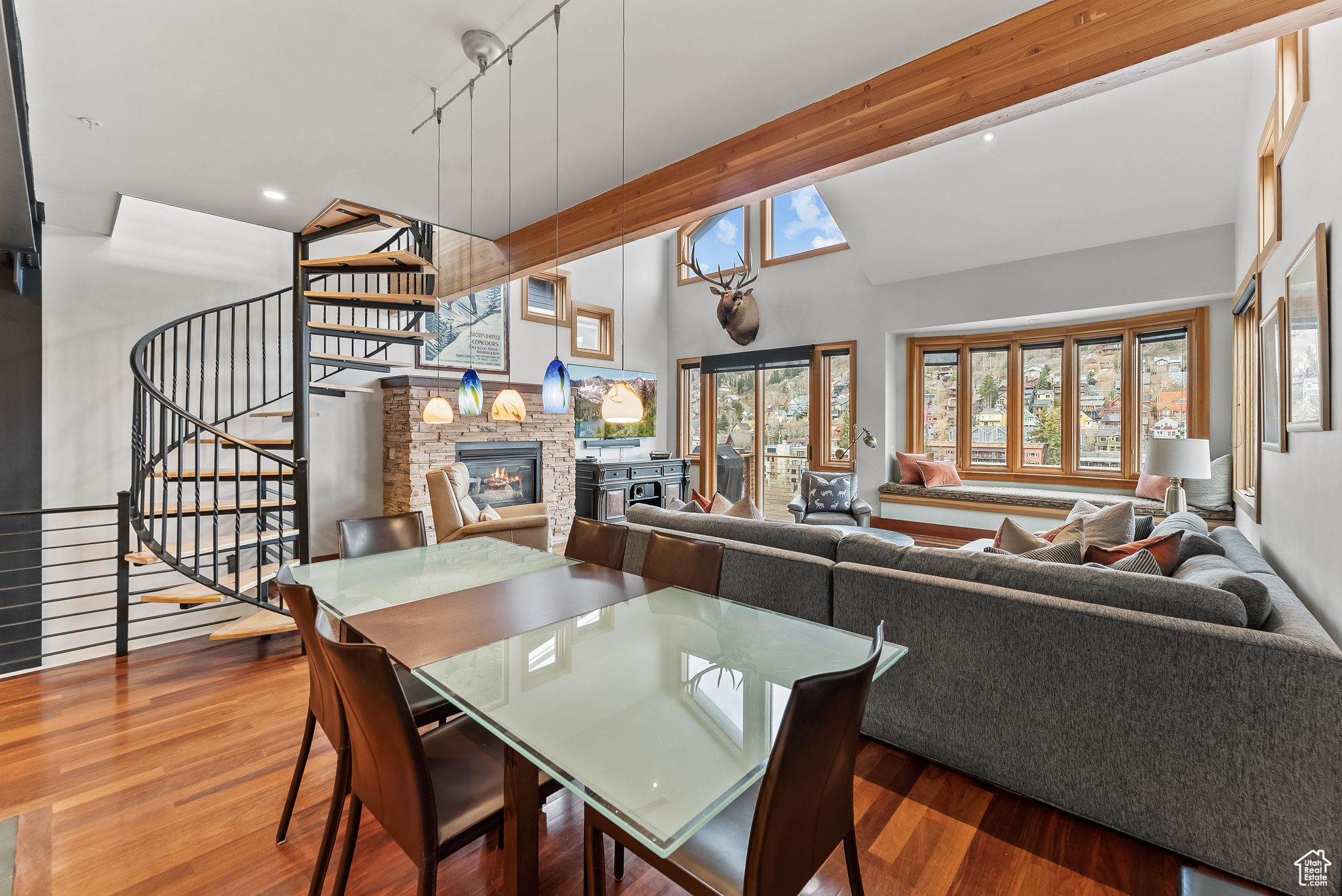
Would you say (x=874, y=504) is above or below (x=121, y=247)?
below

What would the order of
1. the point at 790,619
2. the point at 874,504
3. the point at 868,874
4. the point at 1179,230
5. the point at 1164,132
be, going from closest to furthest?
the point at 868,874 < the point at 790,619 < the point at 1164,132 < the point at 1179,230 < the point at 874,504

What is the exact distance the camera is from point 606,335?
7453 mm

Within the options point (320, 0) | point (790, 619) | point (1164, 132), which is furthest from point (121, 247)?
point (1164, 132)

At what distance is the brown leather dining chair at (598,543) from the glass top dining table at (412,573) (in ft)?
0.33

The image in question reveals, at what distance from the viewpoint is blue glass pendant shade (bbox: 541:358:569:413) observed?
7.80 feet

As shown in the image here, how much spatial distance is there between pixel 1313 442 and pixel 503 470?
5.79 m

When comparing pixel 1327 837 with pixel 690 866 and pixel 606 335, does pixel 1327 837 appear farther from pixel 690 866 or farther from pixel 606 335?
pixel 606 335

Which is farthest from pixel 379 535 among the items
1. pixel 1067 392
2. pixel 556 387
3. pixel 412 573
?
pixel 1067 392

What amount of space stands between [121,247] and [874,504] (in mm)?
6871

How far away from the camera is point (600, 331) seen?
7.45m

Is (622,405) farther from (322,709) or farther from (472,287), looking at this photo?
(472,287)

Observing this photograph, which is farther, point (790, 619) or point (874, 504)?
point (874, 504)

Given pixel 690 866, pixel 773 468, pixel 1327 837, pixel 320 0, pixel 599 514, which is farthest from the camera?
pixel 773 468

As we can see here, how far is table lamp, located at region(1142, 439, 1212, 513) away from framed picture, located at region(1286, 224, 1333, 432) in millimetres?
1276
